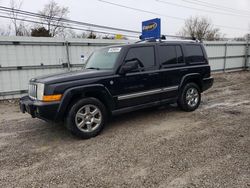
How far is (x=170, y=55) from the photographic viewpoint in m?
5.25

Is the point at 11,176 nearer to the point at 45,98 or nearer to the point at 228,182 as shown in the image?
the point at 45,98

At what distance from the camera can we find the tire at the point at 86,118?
13.0 feet

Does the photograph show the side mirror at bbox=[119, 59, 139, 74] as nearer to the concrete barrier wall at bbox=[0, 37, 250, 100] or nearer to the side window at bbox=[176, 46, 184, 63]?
the side window at bbox=[176, 46, 184, 63]

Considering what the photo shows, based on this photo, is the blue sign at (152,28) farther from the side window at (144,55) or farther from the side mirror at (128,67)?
the side mirror at (128,67)

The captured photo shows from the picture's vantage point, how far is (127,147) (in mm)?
3664

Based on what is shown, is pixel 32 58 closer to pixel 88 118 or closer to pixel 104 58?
pixel 104 58

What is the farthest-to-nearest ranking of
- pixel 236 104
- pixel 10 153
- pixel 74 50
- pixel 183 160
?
pixel 74 50, pixel 236 104, pixel 10 153, pixel 183 160

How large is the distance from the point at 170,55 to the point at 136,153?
113 inches

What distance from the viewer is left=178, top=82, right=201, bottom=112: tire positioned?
5.63 m

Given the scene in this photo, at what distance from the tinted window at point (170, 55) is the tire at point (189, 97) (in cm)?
81

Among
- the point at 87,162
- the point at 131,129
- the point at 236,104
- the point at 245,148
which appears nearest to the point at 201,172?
the point at 245,148

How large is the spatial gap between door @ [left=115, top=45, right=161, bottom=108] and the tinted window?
274 millimetres

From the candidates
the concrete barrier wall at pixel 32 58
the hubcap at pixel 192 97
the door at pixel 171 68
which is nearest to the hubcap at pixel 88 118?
the door at pixel 171 68

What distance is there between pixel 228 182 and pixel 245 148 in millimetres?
1169
